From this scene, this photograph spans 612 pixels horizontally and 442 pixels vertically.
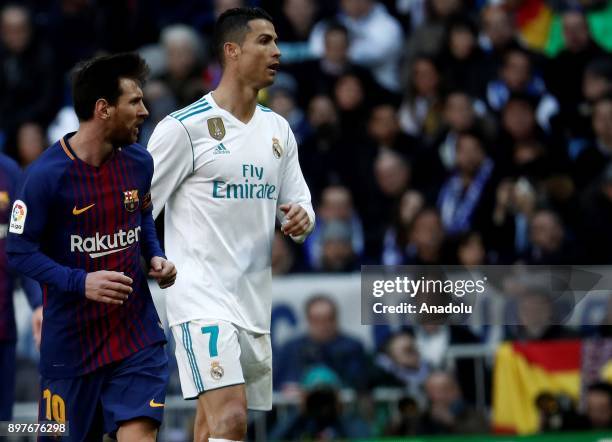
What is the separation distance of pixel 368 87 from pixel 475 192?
78.1 inches

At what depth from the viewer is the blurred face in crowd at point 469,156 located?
13.5m

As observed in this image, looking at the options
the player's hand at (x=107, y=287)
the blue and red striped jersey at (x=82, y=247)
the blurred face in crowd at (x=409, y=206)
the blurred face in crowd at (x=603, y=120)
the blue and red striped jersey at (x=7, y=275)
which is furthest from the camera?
the blurred face in crowd at (x=603, y=120)

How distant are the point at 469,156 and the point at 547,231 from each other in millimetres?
1182

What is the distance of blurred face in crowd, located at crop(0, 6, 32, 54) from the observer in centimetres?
1534

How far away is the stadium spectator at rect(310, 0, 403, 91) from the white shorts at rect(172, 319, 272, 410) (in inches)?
287

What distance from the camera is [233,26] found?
866 centimetres

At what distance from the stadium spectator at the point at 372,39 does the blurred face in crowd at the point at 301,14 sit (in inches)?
4.5

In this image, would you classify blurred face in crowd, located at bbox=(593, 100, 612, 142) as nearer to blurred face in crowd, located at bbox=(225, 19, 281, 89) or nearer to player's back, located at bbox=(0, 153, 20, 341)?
blurred face in crowd, located at bbox=(225, 19, 281, 89)

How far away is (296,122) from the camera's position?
14.5 meters

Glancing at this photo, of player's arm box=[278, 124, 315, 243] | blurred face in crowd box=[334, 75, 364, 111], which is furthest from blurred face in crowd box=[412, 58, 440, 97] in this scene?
player's arm box=[278, 124, 315, 243]

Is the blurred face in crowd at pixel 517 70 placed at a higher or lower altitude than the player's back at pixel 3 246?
higher

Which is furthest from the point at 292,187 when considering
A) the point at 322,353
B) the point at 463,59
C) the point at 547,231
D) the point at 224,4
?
the point at 224,4

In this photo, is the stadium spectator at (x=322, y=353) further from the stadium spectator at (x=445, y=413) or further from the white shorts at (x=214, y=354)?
the white shorts at (x=214, y=354)

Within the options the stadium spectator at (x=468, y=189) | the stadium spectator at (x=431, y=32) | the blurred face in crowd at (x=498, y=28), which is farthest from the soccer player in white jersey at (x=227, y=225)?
the stadium spectator at (x=431, y=32)
